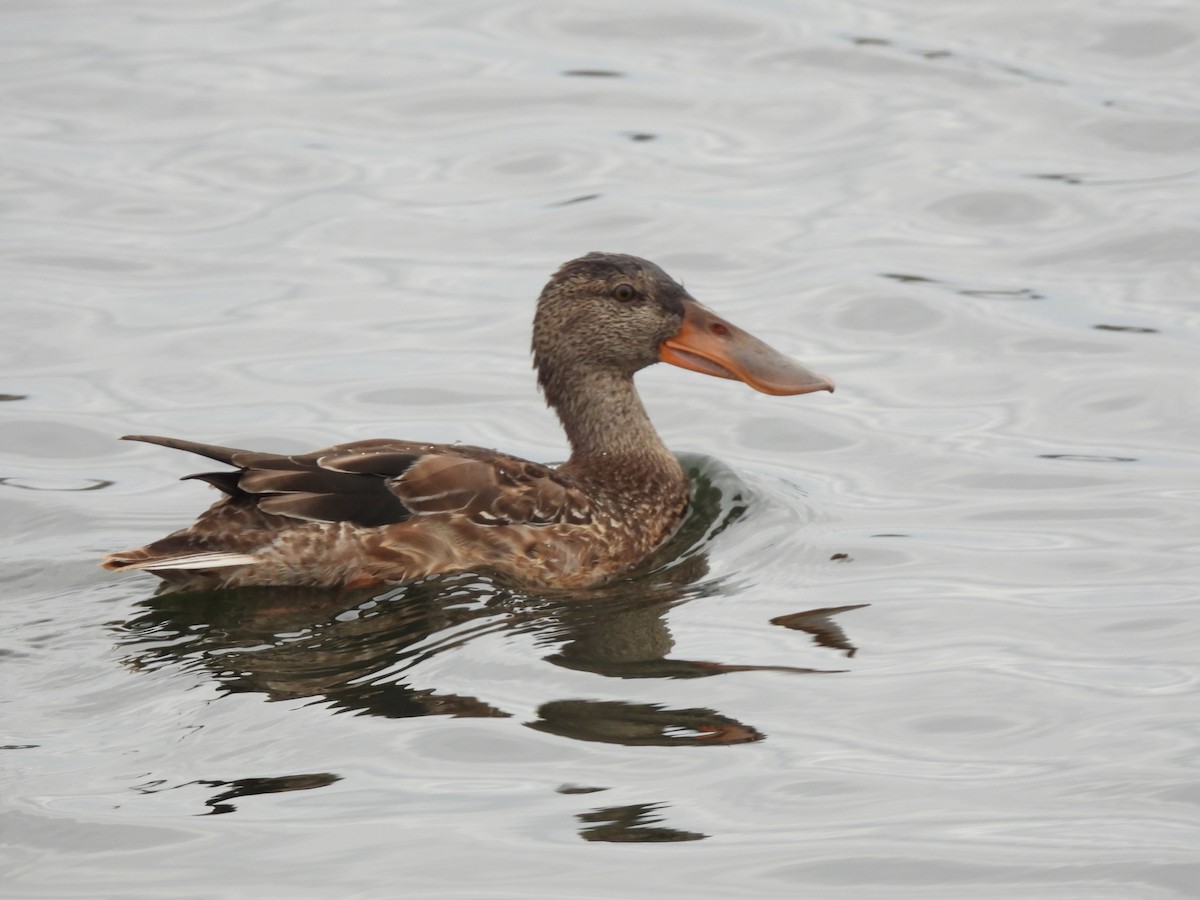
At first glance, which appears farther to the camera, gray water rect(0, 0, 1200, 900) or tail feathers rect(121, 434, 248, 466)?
tail feathers rect(121, 434, 248, 466)

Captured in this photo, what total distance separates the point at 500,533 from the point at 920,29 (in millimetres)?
11273

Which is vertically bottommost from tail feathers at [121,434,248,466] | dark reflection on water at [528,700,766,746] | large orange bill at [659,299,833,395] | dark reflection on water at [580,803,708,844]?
dark reflection on water at [580,803,708,844]

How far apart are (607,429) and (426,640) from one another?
2040 millimetres

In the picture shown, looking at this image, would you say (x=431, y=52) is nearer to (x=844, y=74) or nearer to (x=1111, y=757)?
(x=844, y=74)

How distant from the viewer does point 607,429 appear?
31.6 feet

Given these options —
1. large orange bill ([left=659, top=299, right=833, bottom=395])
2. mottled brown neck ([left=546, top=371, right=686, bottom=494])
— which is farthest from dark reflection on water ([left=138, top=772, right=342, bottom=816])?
large orange bill ([left=659, top=299, right=833, bottom=395])

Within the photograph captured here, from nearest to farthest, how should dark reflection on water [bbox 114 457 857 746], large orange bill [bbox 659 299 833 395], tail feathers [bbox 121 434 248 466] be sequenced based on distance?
dark reflection on water [bbox 114 457 857 746] → tail feathers [bbox 121 434 248 466] → large orange bill [bbox 659 299 833 395]

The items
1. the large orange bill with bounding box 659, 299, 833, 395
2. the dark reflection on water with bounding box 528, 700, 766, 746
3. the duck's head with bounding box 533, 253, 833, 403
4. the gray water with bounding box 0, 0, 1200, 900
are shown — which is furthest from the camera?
the large orange bill with bounding box 659, 299, 833, 395

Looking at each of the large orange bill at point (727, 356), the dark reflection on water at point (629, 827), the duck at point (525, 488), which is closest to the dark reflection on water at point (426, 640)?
the duck at point (525, 488)

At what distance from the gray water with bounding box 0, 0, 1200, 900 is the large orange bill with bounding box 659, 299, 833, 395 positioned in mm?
698

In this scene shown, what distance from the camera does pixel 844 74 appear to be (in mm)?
17984

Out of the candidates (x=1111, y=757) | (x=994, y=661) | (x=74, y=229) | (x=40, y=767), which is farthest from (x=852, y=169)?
(x=40, y=767)

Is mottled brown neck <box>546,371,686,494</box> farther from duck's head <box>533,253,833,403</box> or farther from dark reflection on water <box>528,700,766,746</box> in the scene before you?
dark reflection on water <box>528,700,766,746</box>

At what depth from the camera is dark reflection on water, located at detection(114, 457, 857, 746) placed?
7254 mm
